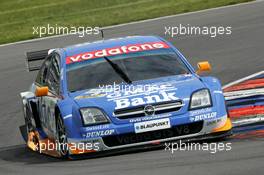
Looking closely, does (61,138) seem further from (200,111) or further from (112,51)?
(200,111)

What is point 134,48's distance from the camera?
34.8ft

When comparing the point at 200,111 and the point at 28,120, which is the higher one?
the point at 200,111

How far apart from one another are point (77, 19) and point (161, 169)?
1683 cm

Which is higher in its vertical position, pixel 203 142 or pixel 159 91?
pixel 159 91

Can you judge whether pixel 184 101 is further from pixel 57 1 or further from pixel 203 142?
pixel 57 1

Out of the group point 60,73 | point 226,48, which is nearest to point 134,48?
point 60,73

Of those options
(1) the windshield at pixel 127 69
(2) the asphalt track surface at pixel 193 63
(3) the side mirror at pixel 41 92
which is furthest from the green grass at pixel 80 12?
(3) the side mirror at pixel 41 92

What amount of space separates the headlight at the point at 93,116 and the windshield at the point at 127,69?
83cm

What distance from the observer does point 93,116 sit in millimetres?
9203

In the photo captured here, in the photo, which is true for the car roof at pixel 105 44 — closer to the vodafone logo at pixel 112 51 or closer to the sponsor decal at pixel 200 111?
the vodafone logo at pixel 112 51

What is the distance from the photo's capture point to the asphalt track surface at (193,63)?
768 centimetres

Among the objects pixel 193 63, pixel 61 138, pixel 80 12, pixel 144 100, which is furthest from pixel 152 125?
pixel 80 12

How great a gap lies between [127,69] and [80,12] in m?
15.4

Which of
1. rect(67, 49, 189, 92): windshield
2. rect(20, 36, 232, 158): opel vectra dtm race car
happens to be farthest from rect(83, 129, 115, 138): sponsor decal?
rect(67, 49, 189, 92): windshield
